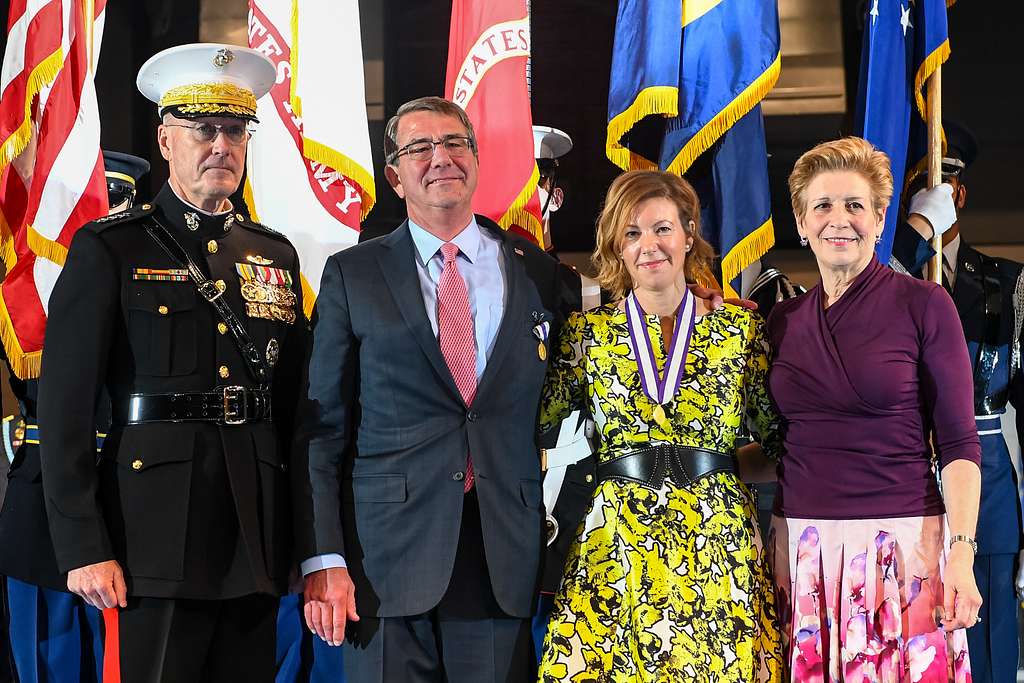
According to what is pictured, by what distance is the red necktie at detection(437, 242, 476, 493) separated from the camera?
2.29 m

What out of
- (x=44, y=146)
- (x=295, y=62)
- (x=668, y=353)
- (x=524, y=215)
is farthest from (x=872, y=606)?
(x=44, y=146)

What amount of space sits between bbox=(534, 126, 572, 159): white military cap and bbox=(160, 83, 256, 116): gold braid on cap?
1628mm

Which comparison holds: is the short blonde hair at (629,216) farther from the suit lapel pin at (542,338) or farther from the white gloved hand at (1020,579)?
the white gloved hand at (1020,579)

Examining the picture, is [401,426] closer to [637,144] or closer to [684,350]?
[684,350]

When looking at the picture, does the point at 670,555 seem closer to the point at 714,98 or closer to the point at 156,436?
the point at 156,436

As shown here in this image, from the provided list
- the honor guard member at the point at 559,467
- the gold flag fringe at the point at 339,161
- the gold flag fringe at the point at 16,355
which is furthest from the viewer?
the gold flag fringe at the point at 339,161

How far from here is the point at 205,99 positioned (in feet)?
7.79

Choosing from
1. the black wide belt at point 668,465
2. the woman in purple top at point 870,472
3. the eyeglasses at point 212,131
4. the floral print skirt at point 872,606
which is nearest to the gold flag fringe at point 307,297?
the eyeglasses at point 212,131

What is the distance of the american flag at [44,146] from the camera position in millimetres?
3186

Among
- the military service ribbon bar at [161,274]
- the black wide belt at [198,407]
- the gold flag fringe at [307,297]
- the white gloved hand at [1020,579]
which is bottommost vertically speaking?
the white gloved hand at [1020,579]

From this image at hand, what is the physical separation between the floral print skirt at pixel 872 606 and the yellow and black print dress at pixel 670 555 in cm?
8

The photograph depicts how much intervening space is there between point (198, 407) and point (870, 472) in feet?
4.47

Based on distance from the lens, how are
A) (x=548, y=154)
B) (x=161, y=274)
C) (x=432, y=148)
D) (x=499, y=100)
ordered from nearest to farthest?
(x=161, y=274) < (x=432, y=148) < (x=499, y=100) < (x=548, y=154)

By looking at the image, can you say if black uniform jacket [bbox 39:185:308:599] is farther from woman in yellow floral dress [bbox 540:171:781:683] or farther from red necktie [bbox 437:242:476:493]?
woman in yellow floral dress [bbox 540:171:781:683]
